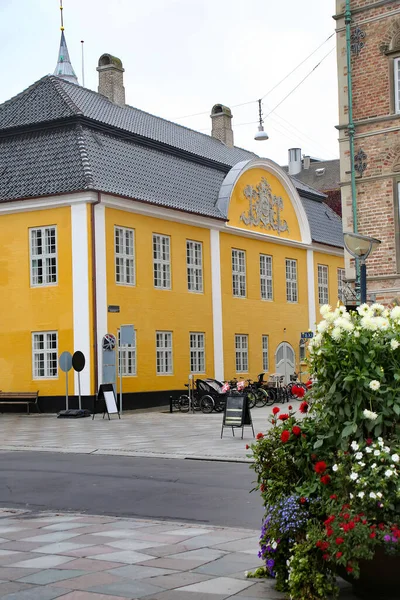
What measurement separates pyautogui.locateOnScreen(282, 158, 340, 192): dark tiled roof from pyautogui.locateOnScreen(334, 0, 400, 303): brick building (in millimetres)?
53043

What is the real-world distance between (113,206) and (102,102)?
8.11m

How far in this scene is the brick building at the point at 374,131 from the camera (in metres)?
23.2

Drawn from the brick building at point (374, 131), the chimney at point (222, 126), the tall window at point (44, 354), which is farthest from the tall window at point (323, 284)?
the brick building at point (374, 131)

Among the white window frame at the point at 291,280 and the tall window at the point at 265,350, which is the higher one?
the white window frame at the point at 291,280

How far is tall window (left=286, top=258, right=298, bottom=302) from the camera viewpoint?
4184 cm

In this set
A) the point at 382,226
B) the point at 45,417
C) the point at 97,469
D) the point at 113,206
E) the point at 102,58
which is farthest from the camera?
the point at 102,58

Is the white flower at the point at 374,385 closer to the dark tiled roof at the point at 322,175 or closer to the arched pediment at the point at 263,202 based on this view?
the arched pediment at the point at 263,202

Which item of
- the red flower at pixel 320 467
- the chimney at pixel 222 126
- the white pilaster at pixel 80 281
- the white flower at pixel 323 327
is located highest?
the chimney at pixel 222 126

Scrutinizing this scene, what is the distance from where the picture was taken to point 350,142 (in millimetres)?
23953

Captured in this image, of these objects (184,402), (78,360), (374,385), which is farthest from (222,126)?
(374,385)

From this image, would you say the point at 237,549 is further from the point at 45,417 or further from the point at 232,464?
the point at 45,417

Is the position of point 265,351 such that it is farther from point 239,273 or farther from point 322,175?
point 322,175

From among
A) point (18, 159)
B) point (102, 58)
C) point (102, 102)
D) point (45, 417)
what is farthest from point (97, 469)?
point (102, 58)

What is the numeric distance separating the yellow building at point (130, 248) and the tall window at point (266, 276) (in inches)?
2.8
